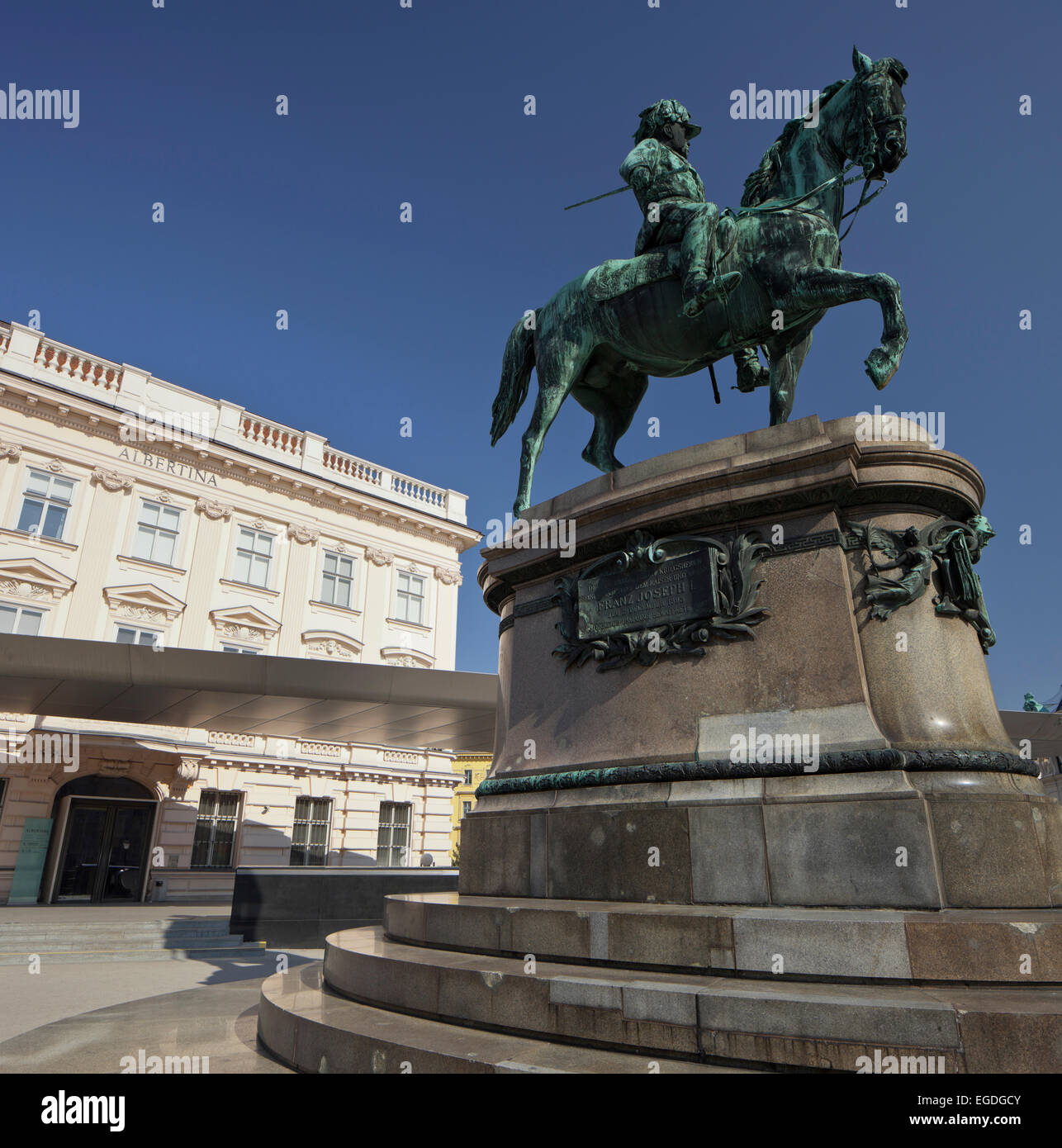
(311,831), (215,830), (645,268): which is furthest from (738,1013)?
(311,831)

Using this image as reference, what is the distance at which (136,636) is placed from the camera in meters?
24.0

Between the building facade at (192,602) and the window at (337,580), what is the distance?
0.08m

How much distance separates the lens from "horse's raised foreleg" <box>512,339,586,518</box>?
6770mm

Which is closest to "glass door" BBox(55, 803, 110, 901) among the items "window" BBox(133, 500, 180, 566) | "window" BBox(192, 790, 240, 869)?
"window" BBox(192, 790, 240, 869)

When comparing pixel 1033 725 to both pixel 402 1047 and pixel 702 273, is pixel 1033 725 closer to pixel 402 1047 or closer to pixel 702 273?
pixel 702 273

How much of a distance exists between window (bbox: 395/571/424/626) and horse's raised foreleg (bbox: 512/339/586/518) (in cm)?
2410

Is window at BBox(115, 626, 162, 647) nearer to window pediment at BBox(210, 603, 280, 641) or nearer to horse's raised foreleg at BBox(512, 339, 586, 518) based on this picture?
window pediment at BBox(210, 603, 280, 641)

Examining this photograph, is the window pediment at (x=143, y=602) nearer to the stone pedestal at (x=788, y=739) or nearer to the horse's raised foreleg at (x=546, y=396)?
the horse's raised foreleg at (x=546, y=396)

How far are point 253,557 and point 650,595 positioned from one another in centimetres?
2460

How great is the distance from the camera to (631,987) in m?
3.35

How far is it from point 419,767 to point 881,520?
2686 centimetres

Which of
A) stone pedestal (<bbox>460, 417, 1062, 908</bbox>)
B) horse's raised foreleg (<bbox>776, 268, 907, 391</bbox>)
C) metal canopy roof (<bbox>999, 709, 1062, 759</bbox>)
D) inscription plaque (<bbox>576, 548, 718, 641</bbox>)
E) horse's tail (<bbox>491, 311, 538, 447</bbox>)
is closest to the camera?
stone pedestal (<bbox>460, 417, 1062, 908</bbox>)

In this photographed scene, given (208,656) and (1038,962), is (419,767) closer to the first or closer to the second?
(208,656)
